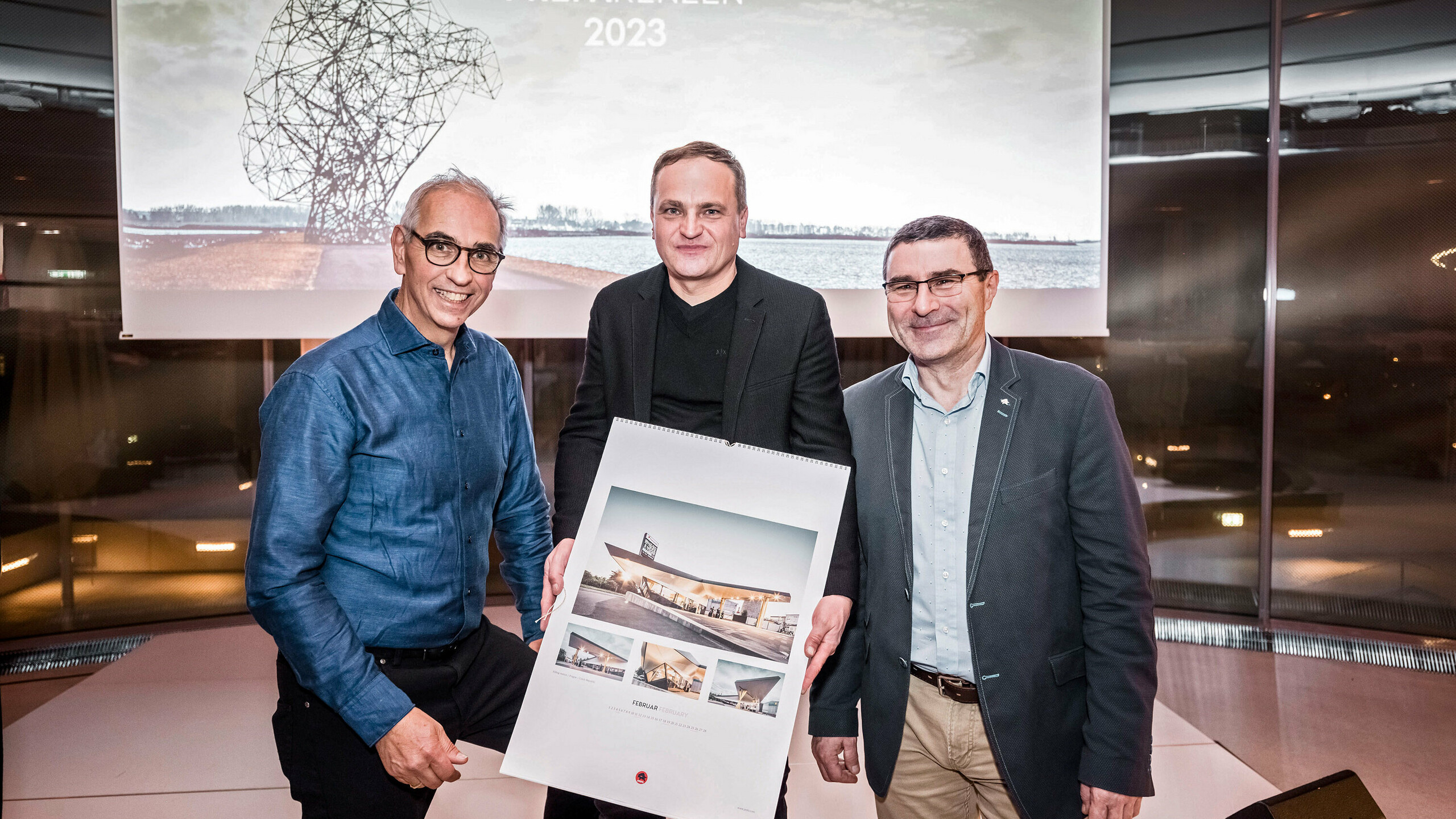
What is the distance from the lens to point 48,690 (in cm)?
374

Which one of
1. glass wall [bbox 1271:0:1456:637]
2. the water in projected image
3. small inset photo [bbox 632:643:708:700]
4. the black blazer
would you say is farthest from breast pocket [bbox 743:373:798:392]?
glass wall [bbox 1271:0:1456:637]

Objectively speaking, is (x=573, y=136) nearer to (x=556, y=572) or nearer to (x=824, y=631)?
(x=556, y=572)

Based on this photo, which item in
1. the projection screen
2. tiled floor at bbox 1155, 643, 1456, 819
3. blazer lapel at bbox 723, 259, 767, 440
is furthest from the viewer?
the projection screen

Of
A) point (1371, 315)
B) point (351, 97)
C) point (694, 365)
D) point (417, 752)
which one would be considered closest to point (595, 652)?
point (417, 752)

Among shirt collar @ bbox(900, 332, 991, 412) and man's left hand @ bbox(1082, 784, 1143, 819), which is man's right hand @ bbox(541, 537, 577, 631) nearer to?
shirt collar @ bbox(900, 332, 991, 412)

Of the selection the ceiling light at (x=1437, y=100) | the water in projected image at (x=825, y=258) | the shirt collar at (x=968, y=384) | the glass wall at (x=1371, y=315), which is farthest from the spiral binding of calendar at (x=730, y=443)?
the ceiling light at (x=1437, y=100)

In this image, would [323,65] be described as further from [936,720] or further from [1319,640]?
[1319,640]

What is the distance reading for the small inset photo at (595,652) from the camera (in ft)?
4.31

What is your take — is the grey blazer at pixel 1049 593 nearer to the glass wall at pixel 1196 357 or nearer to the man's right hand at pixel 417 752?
the man's right hand at pixel 417 752

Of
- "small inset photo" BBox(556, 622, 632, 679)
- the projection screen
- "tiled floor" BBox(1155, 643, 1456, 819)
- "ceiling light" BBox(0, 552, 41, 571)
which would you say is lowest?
"tiled floor" BBox(1155, 643, 1456, 819)

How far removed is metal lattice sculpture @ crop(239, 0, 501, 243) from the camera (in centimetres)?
347

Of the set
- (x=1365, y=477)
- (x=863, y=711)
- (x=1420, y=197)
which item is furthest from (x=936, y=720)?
(x=1420, y=197)

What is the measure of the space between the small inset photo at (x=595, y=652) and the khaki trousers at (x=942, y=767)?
0.62 meters

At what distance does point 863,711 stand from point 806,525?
53 cm
